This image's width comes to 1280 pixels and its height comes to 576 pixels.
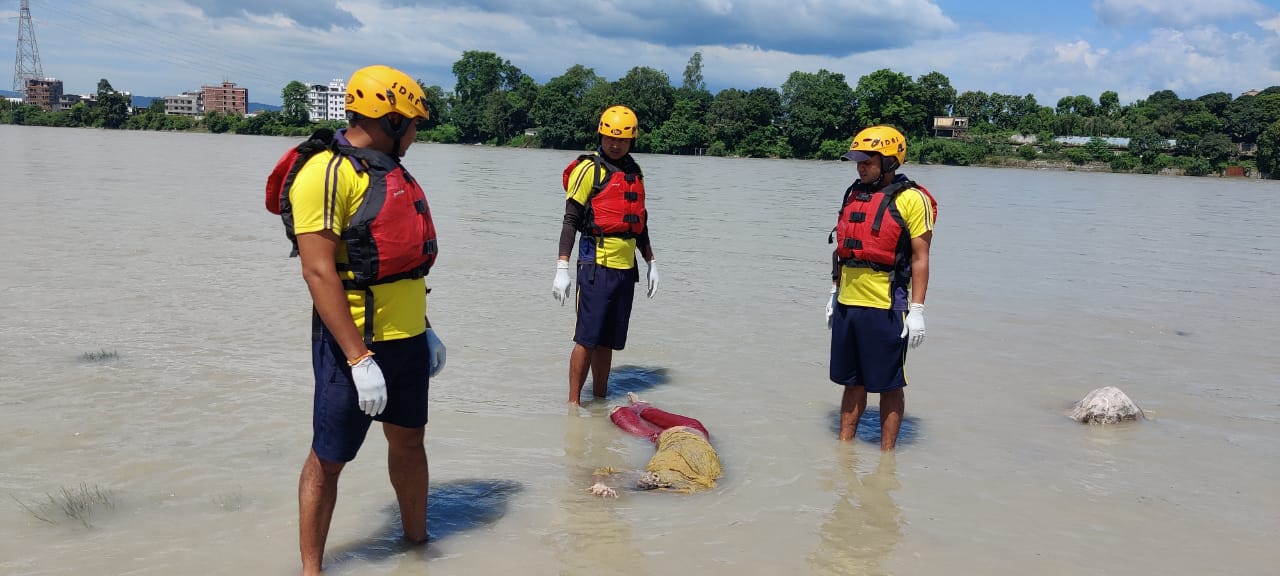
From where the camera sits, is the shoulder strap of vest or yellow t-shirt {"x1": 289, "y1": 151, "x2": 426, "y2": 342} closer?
yellow t-shirt {"x1": 289, "y1": 151, "x2": 426, "y2": 342}

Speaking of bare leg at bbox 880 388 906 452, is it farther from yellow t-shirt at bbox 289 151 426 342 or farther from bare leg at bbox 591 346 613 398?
yellow t-shirt at bbox 289 151 426 342

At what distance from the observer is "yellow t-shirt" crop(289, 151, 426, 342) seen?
3516 mm

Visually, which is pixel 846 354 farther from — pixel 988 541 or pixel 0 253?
pixel 0 253

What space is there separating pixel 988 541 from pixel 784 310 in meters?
7.14

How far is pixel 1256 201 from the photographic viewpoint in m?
45.7

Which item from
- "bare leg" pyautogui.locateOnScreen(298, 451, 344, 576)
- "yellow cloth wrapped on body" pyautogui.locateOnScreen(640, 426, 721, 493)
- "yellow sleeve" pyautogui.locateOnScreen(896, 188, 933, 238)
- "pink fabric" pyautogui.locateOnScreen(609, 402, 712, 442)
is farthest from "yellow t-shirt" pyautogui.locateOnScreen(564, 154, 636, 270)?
"bare leg" pyautogui.locateOnScreen(298, 451, 344, 576)

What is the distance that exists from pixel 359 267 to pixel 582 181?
11.6 ft

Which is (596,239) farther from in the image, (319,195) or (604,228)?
(319,195)

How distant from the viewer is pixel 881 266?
19.9 feet

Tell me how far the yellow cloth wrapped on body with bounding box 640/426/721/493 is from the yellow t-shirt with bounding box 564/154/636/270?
1.63 m

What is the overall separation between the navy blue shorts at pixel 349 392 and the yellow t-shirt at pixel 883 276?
10.8 ft

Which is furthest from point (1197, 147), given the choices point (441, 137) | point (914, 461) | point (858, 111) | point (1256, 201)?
point (914, 461)

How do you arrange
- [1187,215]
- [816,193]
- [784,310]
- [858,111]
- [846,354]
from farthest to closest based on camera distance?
[858,111] → [816,193] → [1187,215] → [784,310] → [846,354]

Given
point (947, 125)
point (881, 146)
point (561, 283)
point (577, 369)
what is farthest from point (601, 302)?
point (947, 125)
